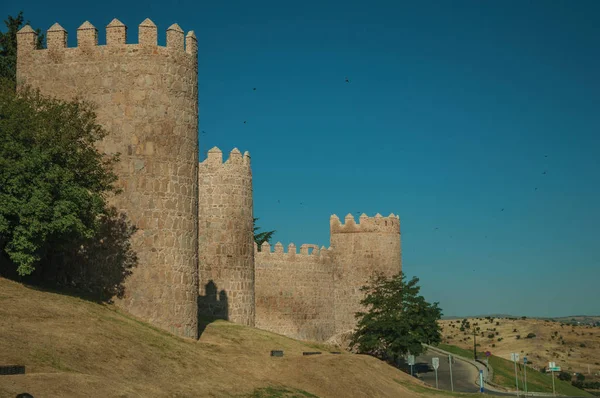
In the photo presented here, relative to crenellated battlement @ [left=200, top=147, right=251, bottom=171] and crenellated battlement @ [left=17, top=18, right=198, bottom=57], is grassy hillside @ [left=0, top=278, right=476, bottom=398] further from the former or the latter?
crenellated battlement @ [left=200, top=147, right=251, bottom=171]

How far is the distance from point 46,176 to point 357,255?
3356cm

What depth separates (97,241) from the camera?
29062 mm

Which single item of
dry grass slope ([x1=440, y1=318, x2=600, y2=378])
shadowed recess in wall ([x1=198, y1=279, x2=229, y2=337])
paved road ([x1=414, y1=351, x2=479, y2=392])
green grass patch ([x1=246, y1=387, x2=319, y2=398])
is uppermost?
shadowed recess in wall ([x1=198, y1=279, x2=229, y2=337])

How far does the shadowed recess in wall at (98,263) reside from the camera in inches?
1135

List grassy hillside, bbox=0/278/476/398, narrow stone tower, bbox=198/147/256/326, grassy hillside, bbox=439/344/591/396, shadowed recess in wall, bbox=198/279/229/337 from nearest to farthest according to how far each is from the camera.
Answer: grassy hillside, bbox=0/278/476/398 → shadowed recess in wall, bbox=198/279/229/337 → narrow stone tower, bbox=198/147/256/326 → grassy hillside, bbox=439/344/591/396

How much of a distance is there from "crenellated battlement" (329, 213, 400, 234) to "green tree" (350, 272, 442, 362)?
3831mm

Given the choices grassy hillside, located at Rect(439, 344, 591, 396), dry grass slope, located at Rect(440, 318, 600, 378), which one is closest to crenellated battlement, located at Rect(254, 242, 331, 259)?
grassy hillside, located at Rect(439, 344, 591, 396)

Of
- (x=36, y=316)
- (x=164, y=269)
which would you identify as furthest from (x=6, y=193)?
(x=164, y=269)

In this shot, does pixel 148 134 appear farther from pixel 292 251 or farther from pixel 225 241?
pixel 292 251

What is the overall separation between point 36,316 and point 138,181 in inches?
294

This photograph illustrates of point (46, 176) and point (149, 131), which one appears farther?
point (149, 131)

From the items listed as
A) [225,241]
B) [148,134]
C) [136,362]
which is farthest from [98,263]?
[225,241]

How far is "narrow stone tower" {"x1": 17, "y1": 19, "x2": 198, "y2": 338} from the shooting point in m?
29.0

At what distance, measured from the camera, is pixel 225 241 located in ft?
135
